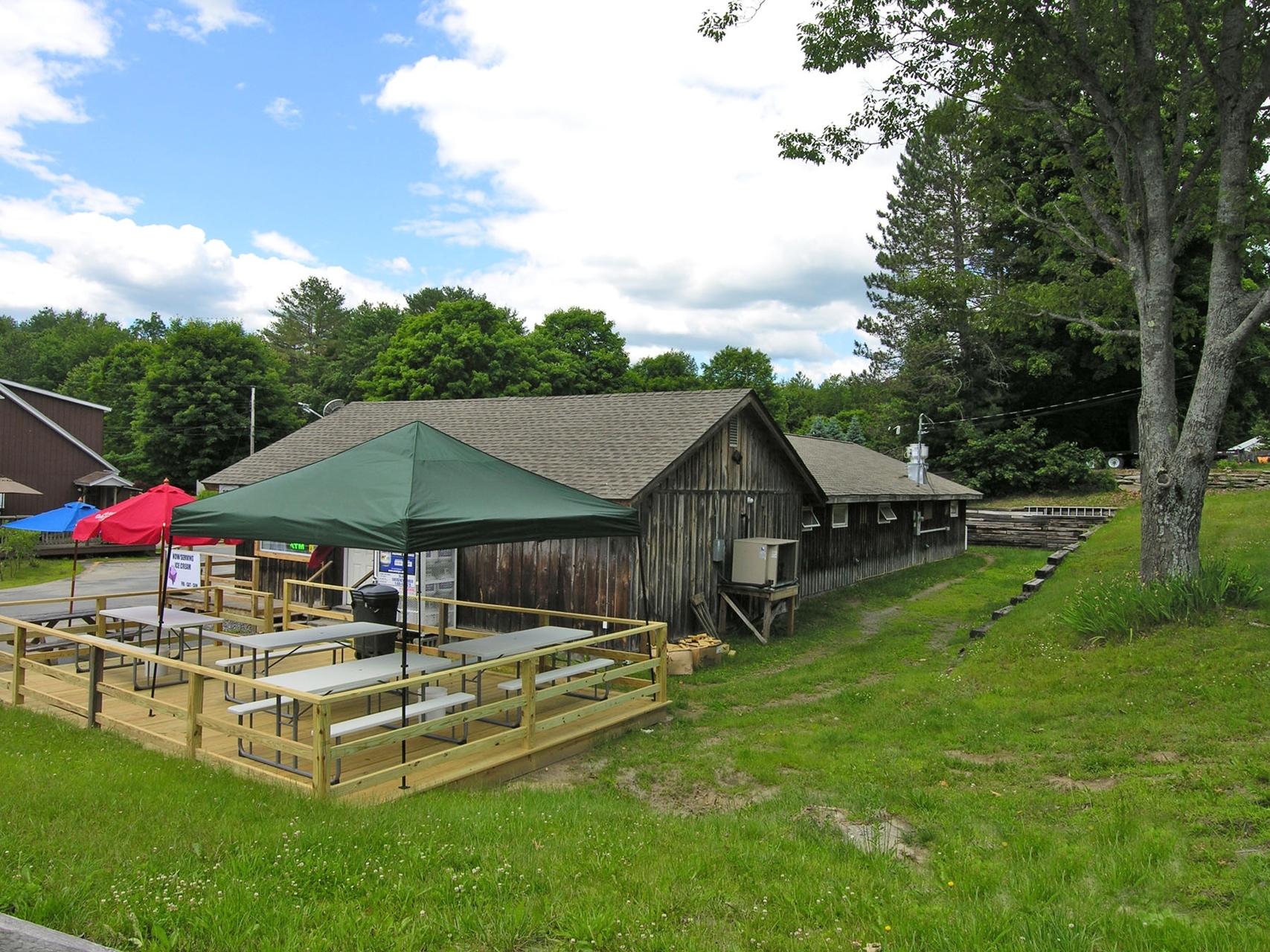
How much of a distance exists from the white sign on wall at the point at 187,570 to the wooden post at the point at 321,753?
692 cm

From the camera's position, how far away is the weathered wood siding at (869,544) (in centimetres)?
2022

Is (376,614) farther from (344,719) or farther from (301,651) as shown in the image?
(301,651)

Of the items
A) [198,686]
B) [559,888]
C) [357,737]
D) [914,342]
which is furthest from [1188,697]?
[914,342]

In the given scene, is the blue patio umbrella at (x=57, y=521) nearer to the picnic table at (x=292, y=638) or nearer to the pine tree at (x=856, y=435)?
the picnic table at (x=292, y=638)

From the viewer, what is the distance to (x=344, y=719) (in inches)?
318

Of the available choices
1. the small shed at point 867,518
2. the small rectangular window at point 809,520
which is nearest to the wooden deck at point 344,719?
the small rectangular window at point 809,520

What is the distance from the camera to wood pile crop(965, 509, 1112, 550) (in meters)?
29.4

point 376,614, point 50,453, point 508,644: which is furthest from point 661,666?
point 50,453

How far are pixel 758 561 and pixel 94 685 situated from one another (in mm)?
10258

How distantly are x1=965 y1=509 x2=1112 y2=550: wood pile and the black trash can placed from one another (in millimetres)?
26225

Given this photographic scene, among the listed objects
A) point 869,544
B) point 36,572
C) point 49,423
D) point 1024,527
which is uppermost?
point 49,423

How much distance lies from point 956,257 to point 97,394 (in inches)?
2335

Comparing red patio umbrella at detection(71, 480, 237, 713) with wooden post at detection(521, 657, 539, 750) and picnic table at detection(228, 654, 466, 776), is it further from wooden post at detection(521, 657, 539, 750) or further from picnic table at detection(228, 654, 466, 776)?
wooden post at detection(521, 657, 539, 750)

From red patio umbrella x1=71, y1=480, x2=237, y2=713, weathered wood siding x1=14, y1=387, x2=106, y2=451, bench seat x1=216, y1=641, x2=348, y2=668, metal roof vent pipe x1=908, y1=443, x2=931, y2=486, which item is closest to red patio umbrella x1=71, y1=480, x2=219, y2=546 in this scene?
red patio umbrella x1=71, y1=480, x2=237, y2=713
